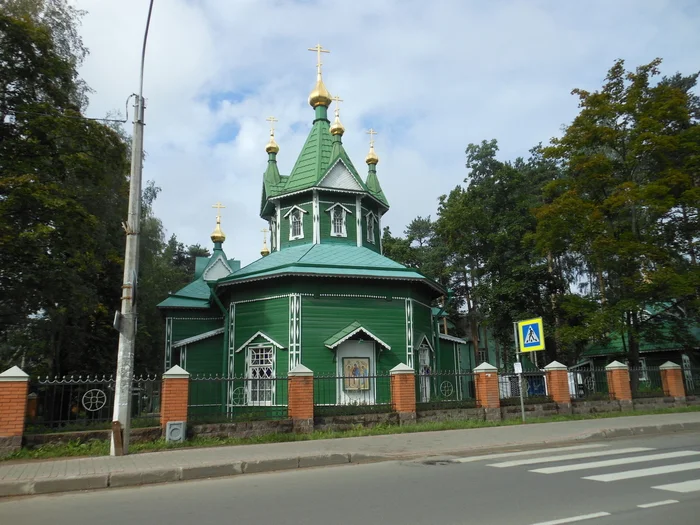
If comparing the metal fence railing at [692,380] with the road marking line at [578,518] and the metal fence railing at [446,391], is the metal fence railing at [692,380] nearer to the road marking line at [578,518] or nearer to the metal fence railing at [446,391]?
the metal fence railing at [446,391]

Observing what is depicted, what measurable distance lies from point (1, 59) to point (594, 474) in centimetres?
1762

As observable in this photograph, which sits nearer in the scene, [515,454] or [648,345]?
[515,454]

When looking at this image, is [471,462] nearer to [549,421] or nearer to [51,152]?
[549,421]

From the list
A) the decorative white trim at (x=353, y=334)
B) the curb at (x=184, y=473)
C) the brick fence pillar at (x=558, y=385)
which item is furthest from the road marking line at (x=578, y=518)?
the decorative white trim at (x=353, y=334)

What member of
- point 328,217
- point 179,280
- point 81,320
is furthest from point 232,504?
point 179,280

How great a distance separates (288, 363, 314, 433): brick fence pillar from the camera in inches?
511

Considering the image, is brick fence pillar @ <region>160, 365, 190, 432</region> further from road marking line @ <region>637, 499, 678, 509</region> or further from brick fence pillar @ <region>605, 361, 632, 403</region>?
brick fence pillar @ <region>605, 361, 632, 403</region>

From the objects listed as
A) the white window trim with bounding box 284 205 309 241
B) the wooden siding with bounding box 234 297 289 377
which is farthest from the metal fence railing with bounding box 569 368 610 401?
the white window trim with bounding box 284 205 309 241

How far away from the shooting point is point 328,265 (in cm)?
1917

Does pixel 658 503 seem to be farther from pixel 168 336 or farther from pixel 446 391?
pixel 168 336

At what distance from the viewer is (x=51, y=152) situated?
16.1 metres

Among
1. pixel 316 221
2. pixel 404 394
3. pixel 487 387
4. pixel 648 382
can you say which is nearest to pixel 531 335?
pixel 487 387

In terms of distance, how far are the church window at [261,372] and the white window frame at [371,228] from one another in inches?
279

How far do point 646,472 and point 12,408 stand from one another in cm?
1101
